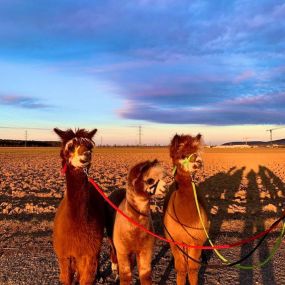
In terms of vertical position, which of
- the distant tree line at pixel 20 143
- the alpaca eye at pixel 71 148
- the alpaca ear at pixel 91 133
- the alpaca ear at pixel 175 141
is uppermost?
the distant tree line at pixel 20 143

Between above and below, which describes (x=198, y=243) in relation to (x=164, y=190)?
below

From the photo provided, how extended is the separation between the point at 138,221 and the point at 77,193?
93 cm

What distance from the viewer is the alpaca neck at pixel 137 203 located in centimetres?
548

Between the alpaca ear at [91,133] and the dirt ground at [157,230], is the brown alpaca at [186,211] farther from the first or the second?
the alpaca ear at [91,133]

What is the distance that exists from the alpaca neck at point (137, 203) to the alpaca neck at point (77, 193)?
63 cm

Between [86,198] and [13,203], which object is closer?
[86,198]

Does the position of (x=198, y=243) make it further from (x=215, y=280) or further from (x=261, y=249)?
(x=261, y=249)

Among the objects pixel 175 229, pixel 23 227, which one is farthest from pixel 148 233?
pixel 23 227

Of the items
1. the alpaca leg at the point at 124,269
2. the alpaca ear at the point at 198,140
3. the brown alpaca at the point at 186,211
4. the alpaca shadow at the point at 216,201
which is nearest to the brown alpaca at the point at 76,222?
the alpaca leg at the point at 124,269

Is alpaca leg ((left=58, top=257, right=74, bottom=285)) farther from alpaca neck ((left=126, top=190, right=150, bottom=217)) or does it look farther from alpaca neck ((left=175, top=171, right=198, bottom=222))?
alpaca neck ((left=175, top=171, right=198, bottom=222))

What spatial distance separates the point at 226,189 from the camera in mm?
19234

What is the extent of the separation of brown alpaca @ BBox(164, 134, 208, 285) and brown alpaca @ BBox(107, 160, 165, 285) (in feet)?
2.46

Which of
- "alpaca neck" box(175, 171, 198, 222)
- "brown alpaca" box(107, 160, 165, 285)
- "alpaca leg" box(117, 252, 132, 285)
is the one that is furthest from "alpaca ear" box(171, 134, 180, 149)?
"alpaca leg" box(117, 252, 132, 285)

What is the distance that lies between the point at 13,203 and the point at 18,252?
20.6ft
